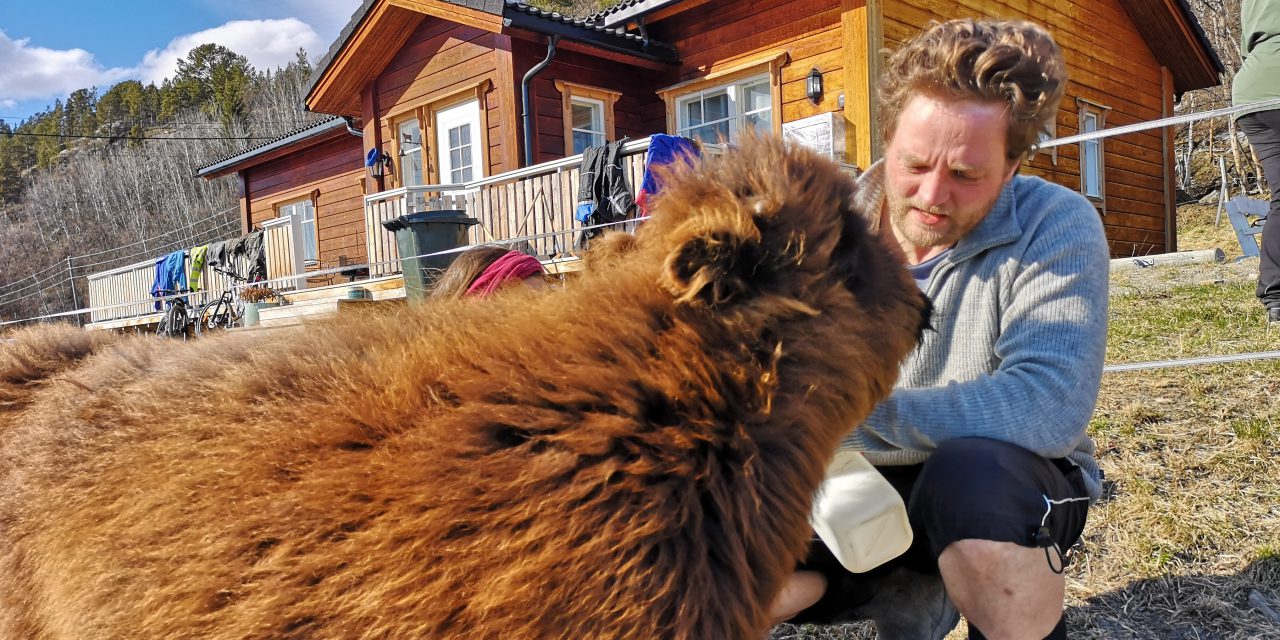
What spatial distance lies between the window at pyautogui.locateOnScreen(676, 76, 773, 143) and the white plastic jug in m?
10.8

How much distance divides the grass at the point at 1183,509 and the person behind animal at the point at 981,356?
41.2 inches

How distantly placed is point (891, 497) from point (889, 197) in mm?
924

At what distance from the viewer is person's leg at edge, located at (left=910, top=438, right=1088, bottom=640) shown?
5.72 ft

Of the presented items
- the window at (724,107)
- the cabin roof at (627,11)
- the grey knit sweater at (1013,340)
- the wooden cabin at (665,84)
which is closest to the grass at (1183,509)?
the grey knit sweater at (1013,340)

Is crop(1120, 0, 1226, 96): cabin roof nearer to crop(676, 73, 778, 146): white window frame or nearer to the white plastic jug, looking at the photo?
crop(676, 73, 778, 146): white window frame

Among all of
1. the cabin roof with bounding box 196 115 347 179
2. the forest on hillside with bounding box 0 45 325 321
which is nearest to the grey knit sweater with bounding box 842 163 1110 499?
the cabin roof with bounding box 196 115 347 179

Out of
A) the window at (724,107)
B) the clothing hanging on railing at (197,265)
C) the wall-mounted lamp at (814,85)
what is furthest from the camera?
the clothing hanging on railing at (197,265)

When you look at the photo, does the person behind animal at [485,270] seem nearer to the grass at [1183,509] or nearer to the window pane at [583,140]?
the grass at [1183,509]

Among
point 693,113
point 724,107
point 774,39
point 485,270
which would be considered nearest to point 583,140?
point 693,113

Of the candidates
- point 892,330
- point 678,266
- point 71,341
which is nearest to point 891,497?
point 892,330

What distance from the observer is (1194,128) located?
24.6 meters

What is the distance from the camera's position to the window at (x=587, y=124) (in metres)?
13.4

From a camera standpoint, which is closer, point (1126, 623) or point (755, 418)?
point (755, 418)

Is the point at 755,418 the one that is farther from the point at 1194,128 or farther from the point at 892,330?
the point at 1194,128
